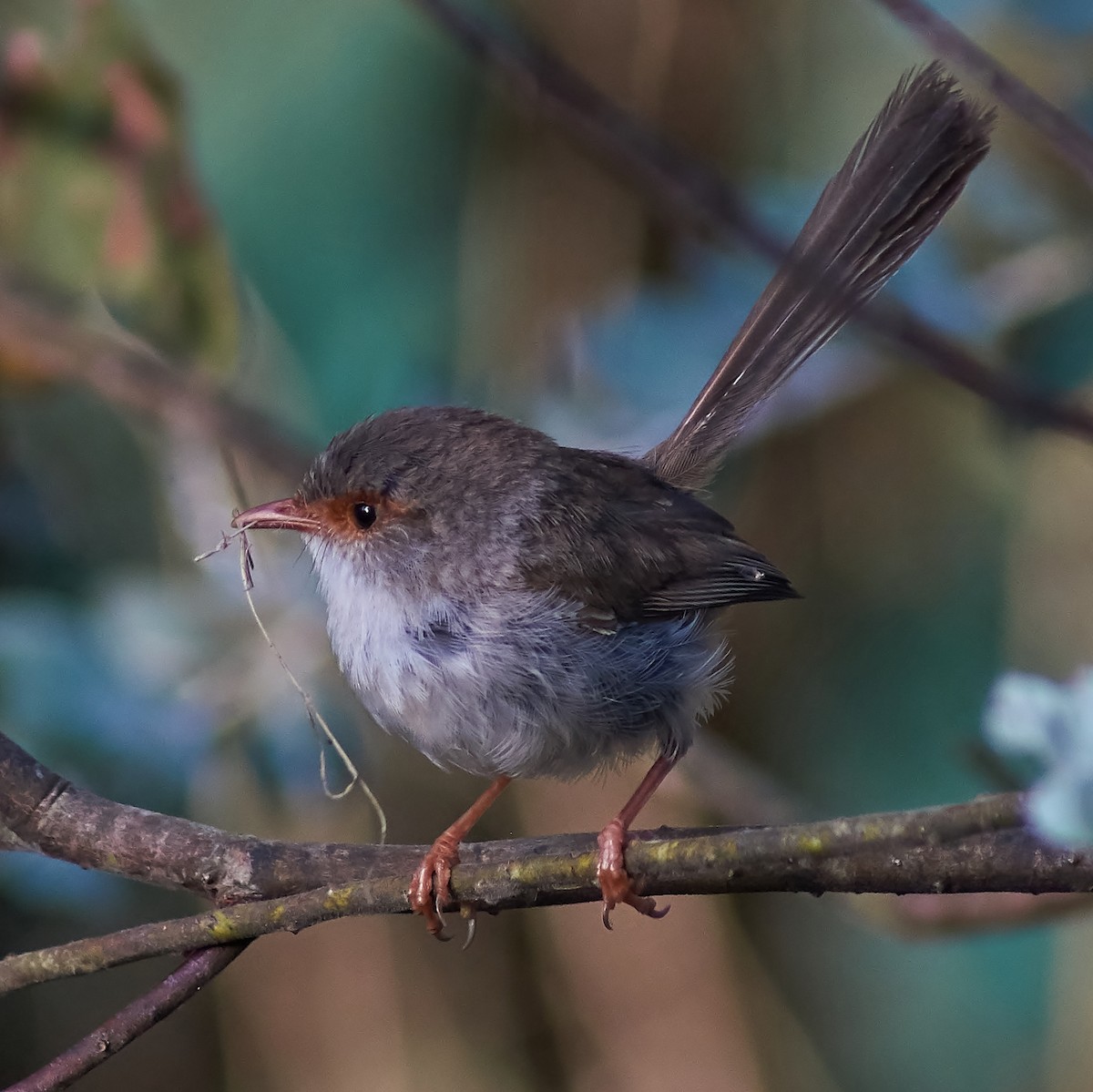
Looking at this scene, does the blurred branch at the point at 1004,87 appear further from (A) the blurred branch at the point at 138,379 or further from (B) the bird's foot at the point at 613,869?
(A) the blurred branch at the point at 138,379

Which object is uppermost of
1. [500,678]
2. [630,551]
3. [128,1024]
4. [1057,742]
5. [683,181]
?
[630,551]

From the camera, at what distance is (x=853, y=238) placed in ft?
8.25

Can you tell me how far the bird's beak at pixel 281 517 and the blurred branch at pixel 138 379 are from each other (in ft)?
0.87

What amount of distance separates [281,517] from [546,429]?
979mm

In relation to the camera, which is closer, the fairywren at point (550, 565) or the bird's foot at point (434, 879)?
the bird's foot at point (434, 879)

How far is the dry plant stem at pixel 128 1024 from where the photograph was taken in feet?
4.82

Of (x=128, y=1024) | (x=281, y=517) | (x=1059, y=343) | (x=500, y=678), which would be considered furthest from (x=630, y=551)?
(x=1059, y=343)

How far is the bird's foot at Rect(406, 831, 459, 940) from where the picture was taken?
1751 mm

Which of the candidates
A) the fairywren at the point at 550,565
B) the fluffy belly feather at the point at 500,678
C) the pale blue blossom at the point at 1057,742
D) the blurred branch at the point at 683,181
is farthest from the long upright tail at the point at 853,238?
the pale blue blossom at the point at 1057,742

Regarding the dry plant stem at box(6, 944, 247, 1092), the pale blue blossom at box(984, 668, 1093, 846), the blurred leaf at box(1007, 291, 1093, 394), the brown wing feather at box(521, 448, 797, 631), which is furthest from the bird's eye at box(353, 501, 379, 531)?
the blurred leaf at box(1007, 291, 1093, 394)

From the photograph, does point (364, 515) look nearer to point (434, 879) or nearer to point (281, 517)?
point (281, 517)

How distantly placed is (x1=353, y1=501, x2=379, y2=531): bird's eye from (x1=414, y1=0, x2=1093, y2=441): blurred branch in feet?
2.60

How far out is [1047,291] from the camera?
10.0 feet

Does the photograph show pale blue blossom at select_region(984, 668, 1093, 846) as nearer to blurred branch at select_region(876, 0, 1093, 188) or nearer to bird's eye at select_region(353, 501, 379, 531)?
blurred branch at select_region(876, 0, 1093, 188)
